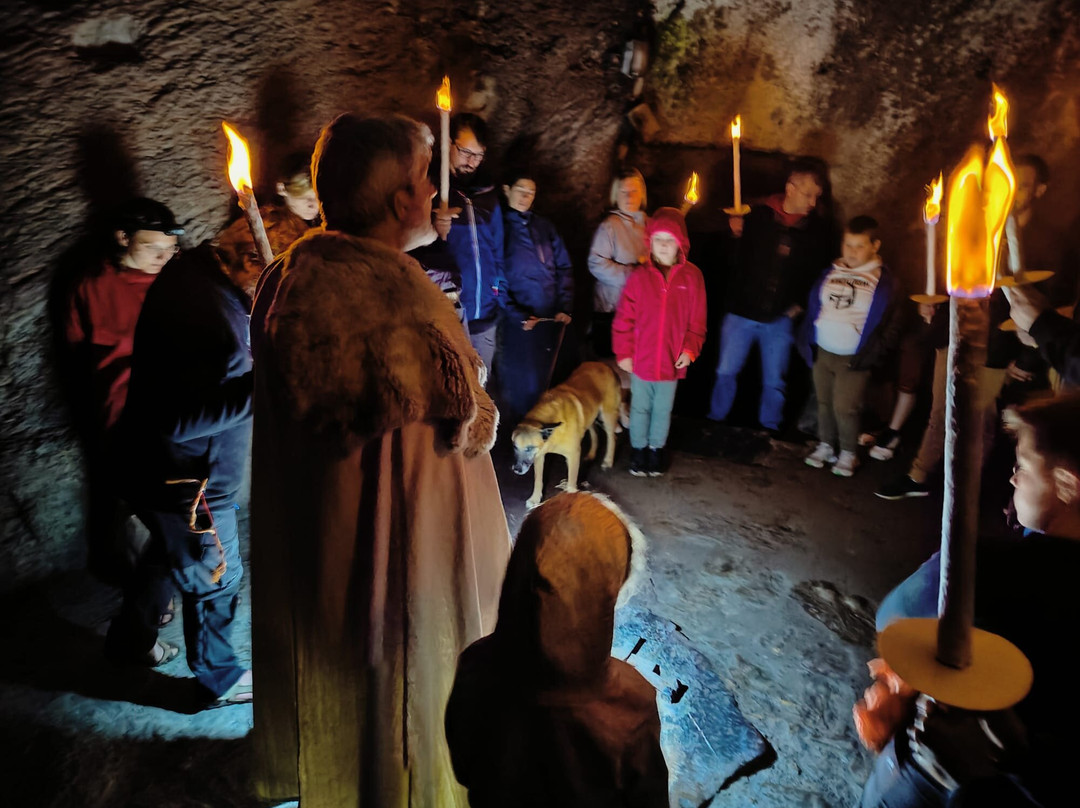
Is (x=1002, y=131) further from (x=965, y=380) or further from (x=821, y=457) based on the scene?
(x=821, y=457)

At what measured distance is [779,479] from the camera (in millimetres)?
5832

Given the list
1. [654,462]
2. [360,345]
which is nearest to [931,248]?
[654,462]

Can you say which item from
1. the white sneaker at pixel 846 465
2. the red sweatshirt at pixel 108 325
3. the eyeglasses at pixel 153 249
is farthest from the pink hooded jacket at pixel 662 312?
the red sweatshirt at pixel 108 325

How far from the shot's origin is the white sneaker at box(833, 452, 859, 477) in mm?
5867

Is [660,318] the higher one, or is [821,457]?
[660,318]

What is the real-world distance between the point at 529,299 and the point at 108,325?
3.32 meters

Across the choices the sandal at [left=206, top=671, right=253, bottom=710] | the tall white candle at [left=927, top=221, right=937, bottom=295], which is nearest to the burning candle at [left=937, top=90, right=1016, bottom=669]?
the tall white candle at [left=927, top=221, right=937, bottom=295]

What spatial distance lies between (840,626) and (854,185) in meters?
4.49

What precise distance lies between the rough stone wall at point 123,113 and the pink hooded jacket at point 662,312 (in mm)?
2258

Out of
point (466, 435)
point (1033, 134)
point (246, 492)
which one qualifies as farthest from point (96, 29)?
point (1033, 134)

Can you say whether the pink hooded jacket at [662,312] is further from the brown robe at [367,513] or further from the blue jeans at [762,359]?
the brown robe at [367,513]

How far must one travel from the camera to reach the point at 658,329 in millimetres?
5672

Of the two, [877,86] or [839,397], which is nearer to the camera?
[839,397]

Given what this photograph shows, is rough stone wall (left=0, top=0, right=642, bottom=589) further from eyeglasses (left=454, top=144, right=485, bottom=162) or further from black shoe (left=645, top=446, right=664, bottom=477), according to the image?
black shoe (left=645, top=446, right=664, bottom=477)
